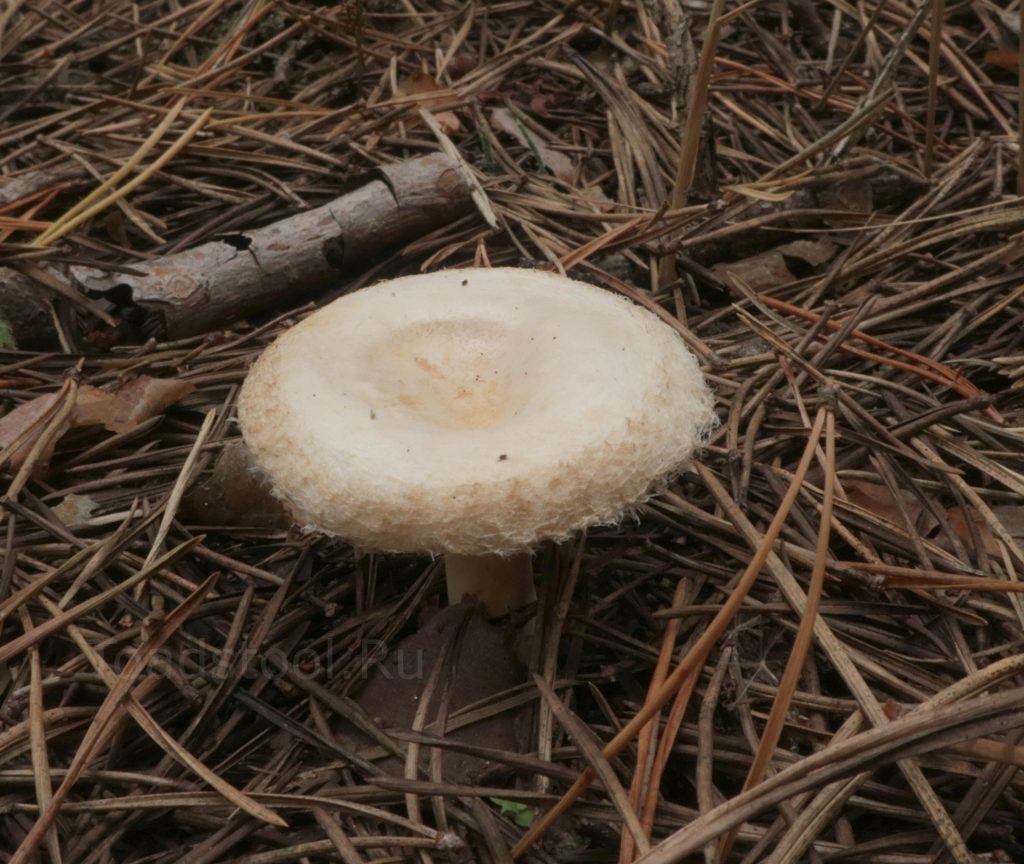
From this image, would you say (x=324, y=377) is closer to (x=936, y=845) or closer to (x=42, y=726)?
(x=42, y=726)

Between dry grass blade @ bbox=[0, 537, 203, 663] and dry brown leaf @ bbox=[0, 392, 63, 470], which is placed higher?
dry brown leaf @ bbox=[0, 392, 63, 470]

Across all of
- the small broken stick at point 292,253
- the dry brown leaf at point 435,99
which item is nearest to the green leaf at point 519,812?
the small broken stick at point 292,253

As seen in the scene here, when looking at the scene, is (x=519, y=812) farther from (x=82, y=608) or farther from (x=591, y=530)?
(x=82, y=608)

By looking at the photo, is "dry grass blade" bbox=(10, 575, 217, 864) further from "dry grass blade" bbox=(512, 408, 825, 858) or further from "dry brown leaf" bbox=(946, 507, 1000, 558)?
"dry brown leaf" bbox=(946, 507, 1000, 558)

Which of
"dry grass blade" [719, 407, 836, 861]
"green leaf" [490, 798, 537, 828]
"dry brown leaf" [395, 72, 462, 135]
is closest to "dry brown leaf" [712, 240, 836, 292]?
"dry brown leaf" [395, 72, 462, 135]

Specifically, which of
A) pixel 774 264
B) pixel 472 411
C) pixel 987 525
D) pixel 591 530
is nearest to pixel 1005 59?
pixel 774 264

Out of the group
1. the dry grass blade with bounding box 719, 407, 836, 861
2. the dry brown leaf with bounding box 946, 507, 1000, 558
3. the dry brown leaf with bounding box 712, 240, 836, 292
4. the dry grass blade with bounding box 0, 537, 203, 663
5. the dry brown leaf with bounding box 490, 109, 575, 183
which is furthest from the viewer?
the dry brown leaf with bounding box 490, 109, 575, 183

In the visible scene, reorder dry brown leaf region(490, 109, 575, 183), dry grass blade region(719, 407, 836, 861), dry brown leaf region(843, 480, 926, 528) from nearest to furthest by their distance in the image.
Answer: dry grass blade region(719, 407, 836, 861)
dry brown leaf region(843, 480, 926, 528)
dry brown leaf region(490, 109, 575, 183)
